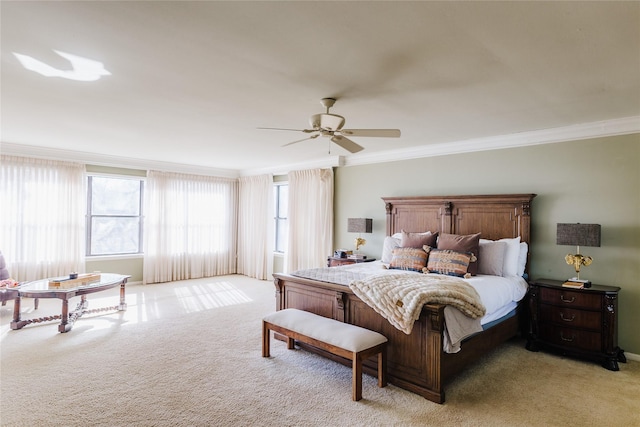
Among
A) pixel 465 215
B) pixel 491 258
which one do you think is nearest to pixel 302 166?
pixel 465 215

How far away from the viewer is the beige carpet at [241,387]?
2.47 metres

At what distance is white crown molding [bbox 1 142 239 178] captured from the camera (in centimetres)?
563

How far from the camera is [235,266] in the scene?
8383 millimetres

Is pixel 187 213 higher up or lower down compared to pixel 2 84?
lower down

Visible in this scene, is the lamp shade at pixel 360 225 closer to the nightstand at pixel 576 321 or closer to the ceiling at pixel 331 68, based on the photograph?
the ceiling at pixel 331 68

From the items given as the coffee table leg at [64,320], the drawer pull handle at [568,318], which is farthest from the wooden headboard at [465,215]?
the coffee table leg at [64,320]

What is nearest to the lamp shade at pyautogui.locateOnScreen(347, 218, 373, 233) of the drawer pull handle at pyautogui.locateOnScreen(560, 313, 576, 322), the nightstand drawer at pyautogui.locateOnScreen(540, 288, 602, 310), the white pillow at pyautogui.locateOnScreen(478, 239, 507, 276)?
the white pillow at pyautogui.locateOnScreen(478, 239, 507, 276)

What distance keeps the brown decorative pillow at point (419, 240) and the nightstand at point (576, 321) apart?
1.18 meters

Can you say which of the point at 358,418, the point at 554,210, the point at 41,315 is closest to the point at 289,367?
the point at 358,418

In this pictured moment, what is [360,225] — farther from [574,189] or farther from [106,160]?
[106,160]

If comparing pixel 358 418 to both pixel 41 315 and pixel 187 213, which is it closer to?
pixel 41 315

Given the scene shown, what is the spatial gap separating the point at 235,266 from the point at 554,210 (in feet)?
21.3

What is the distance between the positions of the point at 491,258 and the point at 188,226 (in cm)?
590

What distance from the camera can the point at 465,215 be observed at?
471 centimetres
